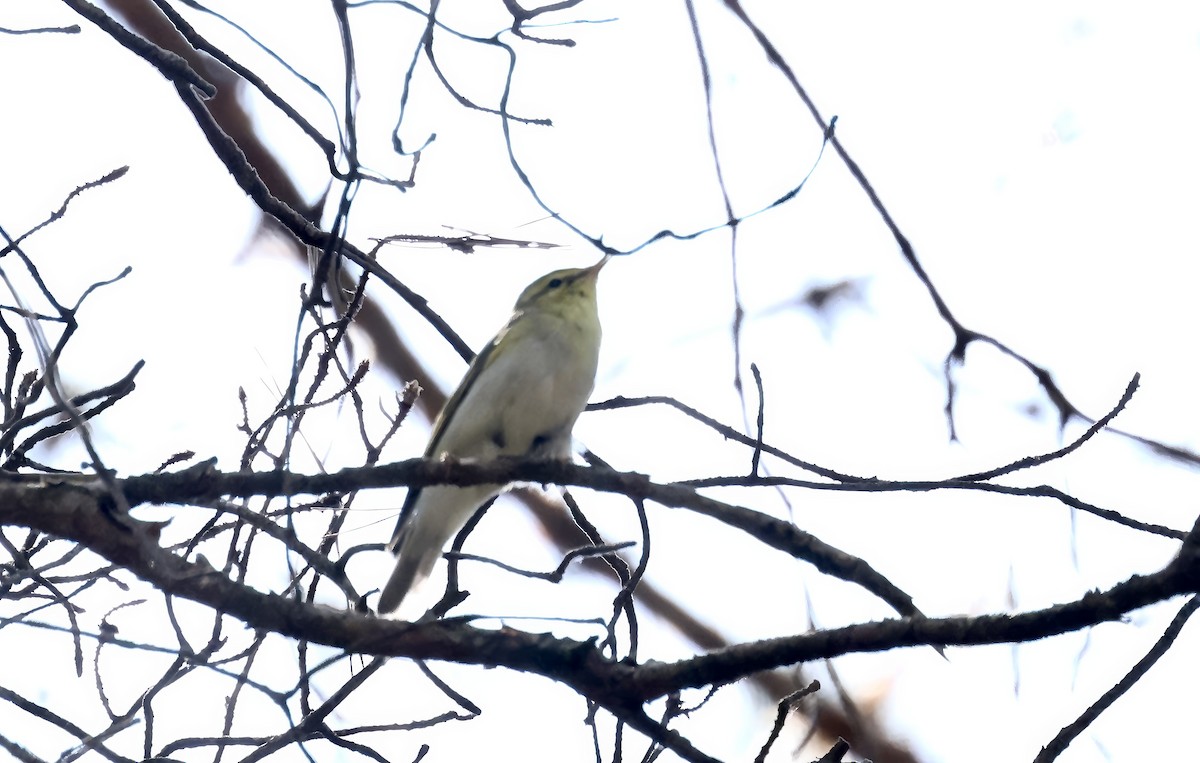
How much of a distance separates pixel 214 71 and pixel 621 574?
2763 millimetres

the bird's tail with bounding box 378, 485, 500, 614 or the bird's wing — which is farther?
the bird's wing

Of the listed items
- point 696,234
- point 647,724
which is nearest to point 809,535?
point 647,724

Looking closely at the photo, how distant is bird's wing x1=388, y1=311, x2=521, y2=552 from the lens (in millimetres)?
4207

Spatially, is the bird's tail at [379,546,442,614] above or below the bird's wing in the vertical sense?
below

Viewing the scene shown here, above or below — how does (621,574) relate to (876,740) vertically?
above

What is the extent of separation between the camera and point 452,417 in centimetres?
446

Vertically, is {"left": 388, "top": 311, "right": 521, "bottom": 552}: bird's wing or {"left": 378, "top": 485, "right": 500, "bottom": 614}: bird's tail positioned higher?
{"left": 388, "top": 311, "right": 521, "bottom": 552}: bird's wing

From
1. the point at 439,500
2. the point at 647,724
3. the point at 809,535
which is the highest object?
the point at 439,500

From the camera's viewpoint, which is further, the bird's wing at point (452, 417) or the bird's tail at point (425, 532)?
the bird's wing at point (452, 417)

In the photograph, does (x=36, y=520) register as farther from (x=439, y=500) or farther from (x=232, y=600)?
(x=439, y=500)

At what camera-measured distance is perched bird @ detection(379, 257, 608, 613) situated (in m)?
4.13

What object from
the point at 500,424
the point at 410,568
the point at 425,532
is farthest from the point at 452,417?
the point at 410,568

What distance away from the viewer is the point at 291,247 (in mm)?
5145

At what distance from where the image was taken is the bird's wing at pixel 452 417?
4207 millimetres
